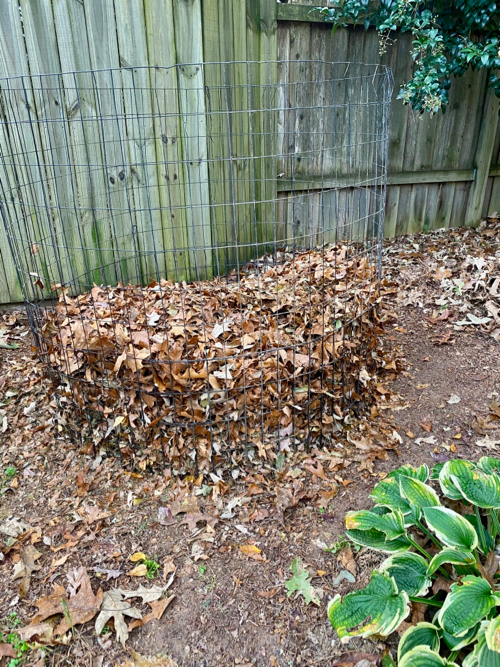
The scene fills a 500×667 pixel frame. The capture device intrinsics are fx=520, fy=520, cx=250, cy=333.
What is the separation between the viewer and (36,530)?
2.44 m

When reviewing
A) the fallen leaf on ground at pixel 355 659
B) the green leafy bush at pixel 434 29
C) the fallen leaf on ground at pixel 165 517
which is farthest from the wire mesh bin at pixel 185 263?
the fallen leaf on ground at pixel 355 659

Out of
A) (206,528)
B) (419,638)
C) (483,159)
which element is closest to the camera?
(419,638)

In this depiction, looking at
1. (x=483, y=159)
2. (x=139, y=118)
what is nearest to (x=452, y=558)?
(x=139, y=118)

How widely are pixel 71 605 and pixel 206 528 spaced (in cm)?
65

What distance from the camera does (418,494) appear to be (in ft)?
6.93

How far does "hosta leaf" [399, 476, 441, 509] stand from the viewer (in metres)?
2.10

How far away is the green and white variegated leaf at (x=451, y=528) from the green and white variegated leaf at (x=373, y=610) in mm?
252

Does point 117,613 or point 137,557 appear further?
point 137,557

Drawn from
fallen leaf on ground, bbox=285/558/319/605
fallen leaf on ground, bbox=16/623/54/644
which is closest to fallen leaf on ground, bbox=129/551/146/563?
fallen leaf on ground, bbox=16/623/54/644

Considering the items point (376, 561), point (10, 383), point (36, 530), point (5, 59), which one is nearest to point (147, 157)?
point (5, 59)

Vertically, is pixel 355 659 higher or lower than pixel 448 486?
lower

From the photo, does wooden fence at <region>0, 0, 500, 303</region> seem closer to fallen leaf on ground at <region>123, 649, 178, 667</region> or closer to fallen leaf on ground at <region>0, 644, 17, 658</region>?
fallen leaf on ground at <region>0, 644, 17, 658</region>

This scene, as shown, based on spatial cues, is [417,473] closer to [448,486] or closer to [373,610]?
[448,486]

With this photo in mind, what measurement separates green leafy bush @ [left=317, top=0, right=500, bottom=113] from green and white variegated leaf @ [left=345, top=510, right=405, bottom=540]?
347 cm
